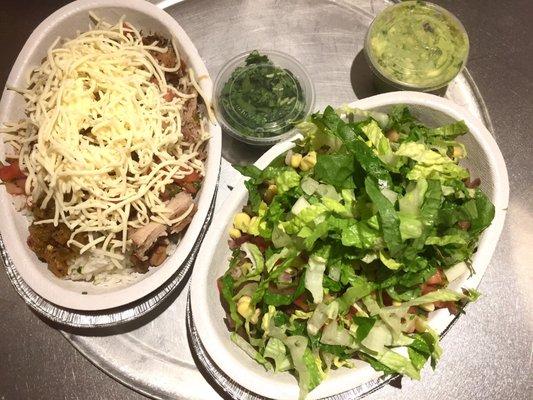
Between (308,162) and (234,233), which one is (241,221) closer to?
(234,233)

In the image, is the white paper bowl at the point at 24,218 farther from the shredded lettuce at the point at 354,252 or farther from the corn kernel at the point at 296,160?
the corn kernel at the point at 296,160

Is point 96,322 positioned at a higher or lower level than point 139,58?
lower

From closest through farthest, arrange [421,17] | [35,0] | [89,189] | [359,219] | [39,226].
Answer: [359,219], [89,189], [39,226], [421,17], [35,0]

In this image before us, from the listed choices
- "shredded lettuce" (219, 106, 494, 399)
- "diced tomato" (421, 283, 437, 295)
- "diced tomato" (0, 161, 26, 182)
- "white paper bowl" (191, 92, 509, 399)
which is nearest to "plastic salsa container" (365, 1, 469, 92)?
"white paper bowl" (191, 92, 509, 399)

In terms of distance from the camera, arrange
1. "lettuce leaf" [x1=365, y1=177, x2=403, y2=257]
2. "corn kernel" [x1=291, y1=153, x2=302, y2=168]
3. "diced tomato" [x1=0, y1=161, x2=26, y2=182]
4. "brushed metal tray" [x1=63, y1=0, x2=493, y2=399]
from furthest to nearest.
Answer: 1. "brushed metal tray" [x1=63, y1=0, x2=493, y2=399]
2. "diced tomato" [x1=0, y1=161, x2=26, y2=182]
3. "corn kernel" [x1=291, y1=153, x2=302, y2=168]
4. "lettuce leaf" [x1=365, y1=177, x2=403, y2=257]

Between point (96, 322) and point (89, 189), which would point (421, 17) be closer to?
point (89, 189)

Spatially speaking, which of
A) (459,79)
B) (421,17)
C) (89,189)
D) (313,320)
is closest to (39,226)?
(89,189)

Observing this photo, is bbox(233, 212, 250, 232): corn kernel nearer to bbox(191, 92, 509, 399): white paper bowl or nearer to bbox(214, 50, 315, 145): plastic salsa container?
bbox(191, 92, 509, 399): white paper bowl
